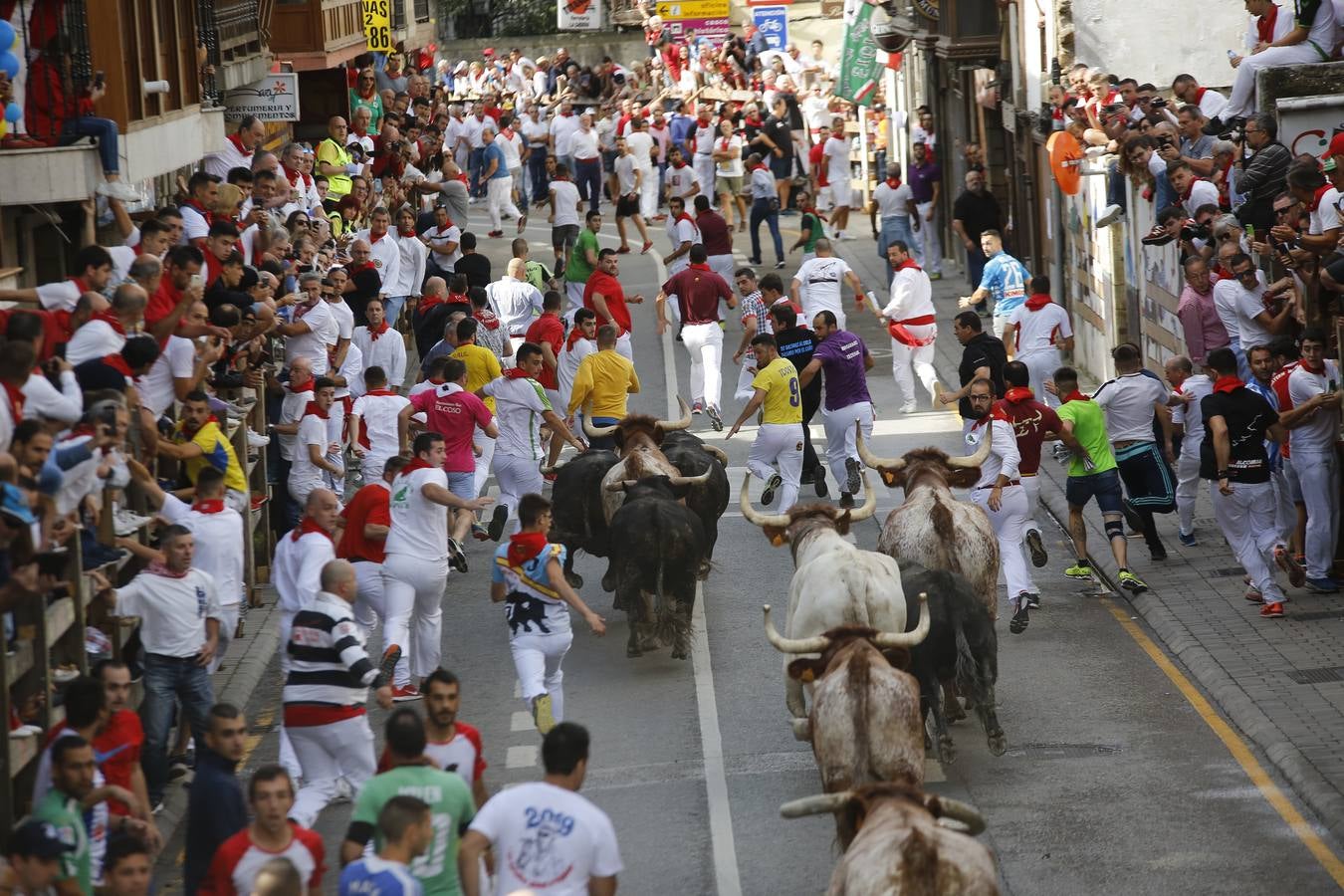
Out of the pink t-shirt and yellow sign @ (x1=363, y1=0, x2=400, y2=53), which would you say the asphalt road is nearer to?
the pink t-shirt

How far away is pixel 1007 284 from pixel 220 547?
1191 cm

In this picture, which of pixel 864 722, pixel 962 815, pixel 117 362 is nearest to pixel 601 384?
pixel 117 362

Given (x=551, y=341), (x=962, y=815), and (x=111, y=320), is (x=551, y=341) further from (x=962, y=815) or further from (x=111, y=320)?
(x=962, y=815)

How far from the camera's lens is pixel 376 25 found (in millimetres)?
31094

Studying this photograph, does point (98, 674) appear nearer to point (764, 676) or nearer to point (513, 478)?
point (764, 676)

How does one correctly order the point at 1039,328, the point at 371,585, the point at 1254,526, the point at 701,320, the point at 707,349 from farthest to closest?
the point at 701,320, the point at 707,349, the point at 1039,328, the point at 1254,526, the point at 371,585

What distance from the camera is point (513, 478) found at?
18438mm

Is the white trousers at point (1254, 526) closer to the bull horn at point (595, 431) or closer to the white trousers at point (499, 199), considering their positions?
the bull horn at point (595, 431)

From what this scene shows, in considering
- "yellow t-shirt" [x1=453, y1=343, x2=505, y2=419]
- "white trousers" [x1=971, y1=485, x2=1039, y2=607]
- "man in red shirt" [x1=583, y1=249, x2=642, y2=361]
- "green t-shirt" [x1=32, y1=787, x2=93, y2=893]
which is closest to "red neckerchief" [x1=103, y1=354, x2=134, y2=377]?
"green t-shirt" [x1=32, y1=787, x2=93, y2=893]

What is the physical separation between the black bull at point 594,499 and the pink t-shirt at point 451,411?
0.96m

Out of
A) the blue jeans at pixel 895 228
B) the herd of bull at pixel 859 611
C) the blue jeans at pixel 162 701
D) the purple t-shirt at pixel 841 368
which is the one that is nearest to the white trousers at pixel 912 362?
the purple t-shirt at pixel 841 368

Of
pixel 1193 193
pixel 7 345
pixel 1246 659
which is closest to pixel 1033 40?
pixel 1193 193

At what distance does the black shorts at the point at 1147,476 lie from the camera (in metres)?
17.1

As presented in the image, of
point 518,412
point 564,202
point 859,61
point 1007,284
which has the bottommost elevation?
point 518,412
